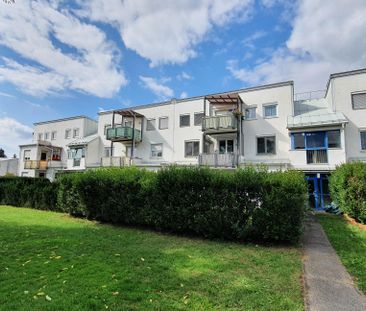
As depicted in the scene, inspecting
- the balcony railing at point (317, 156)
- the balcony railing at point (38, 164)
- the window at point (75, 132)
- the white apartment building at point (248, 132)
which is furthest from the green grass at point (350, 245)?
the balcony railing at point (38, 164)

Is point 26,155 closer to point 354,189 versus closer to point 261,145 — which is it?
point 261,145

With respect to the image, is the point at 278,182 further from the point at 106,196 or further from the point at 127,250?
the point at 106,196

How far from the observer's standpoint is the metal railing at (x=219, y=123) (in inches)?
899

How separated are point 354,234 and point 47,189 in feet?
55.2

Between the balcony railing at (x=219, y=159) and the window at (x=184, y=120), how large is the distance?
199 inches

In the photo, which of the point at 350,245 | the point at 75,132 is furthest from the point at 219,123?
the point at 75,132

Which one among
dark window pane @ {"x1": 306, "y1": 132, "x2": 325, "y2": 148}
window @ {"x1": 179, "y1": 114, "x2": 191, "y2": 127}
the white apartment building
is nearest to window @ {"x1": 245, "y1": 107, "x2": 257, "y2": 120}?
the white apartment building

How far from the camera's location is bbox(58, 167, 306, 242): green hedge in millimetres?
8273

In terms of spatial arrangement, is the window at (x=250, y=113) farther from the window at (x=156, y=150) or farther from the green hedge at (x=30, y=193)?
the green hedge at (x=30, y=193)

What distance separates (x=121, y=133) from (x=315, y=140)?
18.6 m

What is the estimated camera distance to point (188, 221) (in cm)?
940

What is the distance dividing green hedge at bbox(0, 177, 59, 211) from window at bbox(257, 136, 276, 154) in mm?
16380

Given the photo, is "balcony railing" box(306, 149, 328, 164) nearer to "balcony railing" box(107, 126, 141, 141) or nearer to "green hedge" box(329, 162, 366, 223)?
"green hedge" box(329, 162, 366, 223)

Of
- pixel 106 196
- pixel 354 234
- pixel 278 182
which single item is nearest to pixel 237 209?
pixel 278 182
